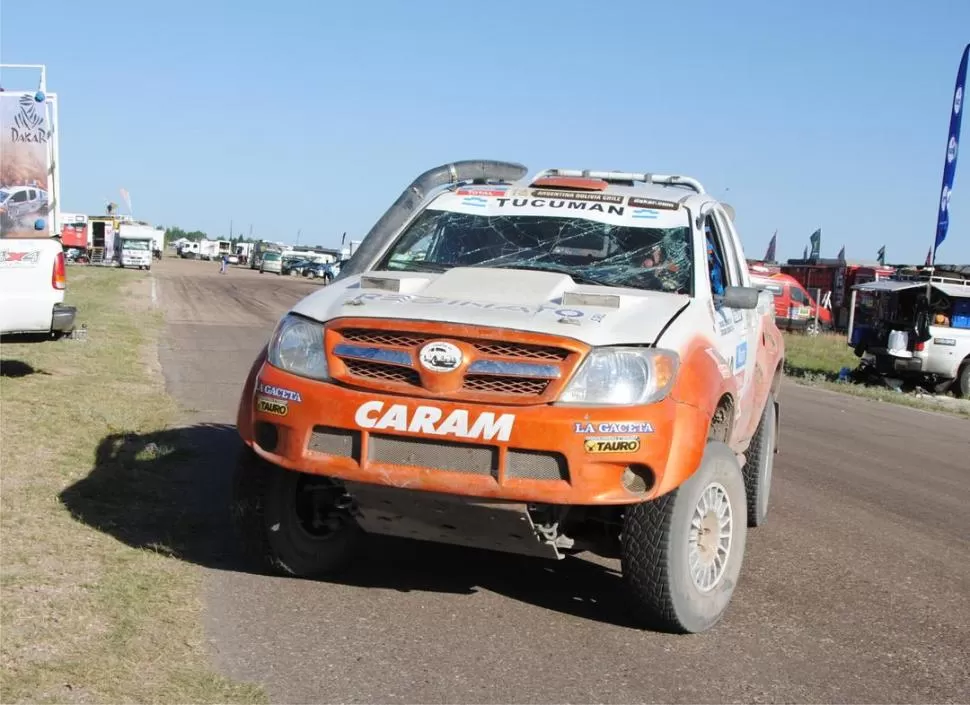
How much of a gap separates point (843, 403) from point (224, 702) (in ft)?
47.7

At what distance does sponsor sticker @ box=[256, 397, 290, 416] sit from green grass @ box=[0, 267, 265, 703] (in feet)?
2.86

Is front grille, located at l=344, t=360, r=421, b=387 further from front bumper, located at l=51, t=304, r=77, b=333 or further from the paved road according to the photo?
front bumper, located at l=51, t=304, r=77, b=333

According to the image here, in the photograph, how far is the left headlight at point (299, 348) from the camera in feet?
15.3

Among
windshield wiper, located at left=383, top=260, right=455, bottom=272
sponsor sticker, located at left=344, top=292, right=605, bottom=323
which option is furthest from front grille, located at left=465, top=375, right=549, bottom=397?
windshield wiper, located at left=383, top=260, right=455, bottom=272

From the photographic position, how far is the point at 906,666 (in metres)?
4.50

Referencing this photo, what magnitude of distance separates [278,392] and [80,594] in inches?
46.6

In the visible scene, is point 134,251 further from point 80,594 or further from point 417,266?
point 80,594

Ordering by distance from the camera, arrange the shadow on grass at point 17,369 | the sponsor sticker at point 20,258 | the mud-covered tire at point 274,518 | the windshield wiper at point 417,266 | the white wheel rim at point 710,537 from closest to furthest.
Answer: the white wheel rim at point 710,537, the mud-covered tire at point 274,518, the windshield wiper at point 417,266, the sponsor sticker at point 20,258, the shadow on grass at point 17,369

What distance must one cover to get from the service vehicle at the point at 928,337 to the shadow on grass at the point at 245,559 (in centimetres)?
1546

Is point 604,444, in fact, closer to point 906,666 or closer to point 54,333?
point 906,666

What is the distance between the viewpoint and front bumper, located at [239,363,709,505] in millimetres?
4273

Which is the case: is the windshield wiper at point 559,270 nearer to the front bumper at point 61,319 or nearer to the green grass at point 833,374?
the front bumper at point 61,319

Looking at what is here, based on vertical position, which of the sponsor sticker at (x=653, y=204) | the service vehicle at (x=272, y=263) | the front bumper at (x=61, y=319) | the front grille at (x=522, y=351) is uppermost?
the sponsor sticker at (x=653, y=204)

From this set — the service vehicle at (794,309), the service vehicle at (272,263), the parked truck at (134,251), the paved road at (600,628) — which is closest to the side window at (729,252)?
the paved road at (600,628)
